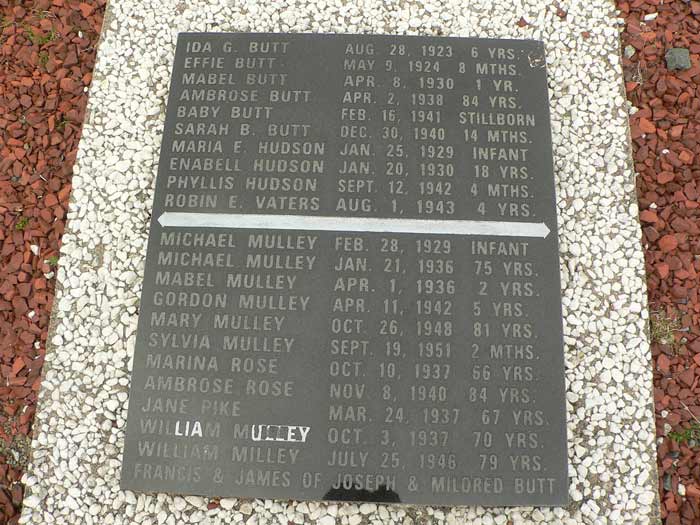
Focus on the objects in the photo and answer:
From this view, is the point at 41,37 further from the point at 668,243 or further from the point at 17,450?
the point at 668,243

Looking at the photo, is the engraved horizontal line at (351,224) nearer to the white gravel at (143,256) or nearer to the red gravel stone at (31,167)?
the white gravel at (143,256)

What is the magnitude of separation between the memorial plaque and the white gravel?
22 cm

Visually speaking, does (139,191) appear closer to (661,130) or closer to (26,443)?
(26,443)

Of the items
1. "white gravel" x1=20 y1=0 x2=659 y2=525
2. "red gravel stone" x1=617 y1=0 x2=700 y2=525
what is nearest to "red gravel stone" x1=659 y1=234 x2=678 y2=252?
"red gravel stone" x1=617 y1=0 x2=700 y2=525

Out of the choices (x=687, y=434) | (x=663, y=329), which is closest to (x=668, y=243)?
(x=663, y=329)

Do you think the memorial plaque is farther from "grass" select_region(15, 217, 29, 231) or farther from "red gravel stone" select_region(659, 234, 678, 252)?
"grass" select_region(15, 217, 29, 231)

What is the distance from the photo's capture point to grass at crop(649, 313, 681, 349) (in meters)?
3.39

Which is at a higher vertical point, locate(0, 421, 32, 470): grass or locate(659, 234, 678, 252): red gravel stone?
locate(659, 234, 678, 252): red gravel stone

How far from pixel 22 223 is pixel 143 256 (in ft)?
3.20


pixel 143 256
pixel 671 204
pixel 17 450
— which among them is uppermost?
pixel 671 204

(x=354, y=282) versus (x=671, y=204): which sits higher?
(x=671, y=204)

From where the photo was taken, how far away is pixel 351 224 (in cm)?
332

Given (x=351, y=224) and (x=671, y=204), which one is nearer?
(x=351, y=224)

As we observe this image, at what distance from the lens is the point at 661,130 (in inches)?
148
